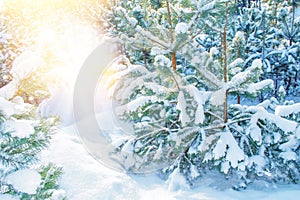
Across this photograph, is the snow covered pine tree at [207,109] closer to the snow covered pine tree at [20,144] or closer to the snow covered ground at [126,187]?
the snow covered ground at [126,187]

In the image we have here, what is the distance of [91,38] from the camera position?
26.1 meters

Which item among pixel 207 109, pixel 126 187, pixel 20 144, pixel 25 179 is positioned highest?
pixel 207 109

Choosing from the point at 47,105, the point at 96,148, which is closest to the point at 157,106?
the point at 96,148

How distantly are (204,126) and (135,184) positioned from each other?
229 centimetres

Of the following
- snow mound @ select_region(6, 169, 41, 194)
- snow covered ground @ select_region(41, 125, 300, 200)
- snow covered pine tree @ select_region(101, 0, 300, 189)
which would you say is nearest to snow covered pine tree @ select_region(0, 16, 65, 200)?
snow mound @ select_region(6, 169, 41, 194)

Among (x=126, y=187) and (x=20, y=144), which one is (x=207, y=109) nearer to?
(x=126, y=187)

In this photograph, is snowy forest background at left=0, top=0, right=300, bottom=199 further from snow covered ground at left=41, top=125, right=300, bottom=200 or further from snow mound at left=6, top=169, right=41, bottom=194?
snow covered ground at left=41, top=125, right=300, bottom=200

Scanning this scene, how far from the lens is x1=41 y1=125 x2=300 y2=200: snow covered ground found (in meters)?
6.02

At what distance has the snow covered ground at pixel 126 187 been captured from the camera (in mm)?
6020

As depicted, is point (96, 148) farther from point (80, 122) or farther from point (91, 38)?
point (91, 38)

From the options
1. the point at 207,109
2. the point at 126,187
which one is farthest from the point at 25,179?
the point at 126,187

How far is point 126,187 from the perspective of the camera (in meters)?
6.76

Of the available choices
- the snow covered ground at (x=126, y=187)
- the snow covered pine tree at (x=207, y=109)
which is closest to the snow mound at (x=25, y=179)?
the snow covered pine tree at (x=207, y=109)

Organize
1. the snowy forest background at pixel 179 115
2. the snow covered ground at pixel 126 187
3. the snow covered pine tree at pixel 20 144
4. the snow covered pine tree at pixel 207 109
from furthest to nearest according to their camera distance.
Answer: the snow covered ground at pixel 126 187 < the snow covered pine tree at pixel 207 109 < the snowy forest background at pixel 179 115 < the snow covered pine tree at pixel 20 144
